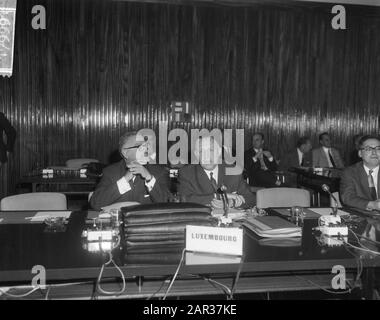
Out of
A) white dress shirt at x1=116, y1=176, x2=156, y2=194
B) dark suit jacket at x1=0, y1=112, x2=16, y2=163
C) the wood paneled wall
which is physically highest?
the wood paneled wall

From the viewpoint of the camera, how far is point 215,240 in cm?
182

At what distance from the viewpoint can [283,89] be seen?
832 centimetres

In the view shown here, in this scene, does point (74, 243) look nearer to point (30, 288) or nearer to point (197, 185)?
point (30, 288)

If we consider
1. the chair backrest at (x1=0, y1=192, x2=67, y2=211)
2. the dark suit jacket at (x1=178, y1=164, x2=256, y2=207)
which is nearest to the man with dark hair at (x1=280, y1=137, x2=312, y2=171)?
the dark suit jacket at (x1=178, y1=164, x2=256, y2=207)

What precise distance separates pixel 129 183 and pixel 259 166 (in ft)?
13.0

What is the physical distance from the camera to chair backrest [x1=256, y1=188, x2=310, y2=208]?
337 centimetres

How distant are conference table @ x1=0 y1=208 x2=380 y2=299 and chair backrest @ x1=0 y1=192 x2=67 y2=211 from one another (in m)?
0.36

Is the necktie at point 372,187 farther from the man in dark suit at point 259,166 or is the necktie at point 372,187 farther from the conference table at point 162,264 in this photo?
the man in dark suit at point 259,166

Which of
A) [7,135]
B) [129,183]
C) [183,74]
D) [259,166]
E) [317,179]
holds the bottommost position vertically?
[317,179]

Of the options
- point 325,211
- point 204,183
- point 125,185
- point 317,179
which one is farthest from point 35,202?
point 317,179

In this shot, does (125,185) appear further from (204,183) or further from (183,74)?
(183,74)

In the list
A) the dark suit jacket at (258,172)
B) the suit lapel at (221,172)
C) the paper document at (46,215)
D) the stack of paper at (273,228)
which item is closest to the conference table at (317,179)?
the dark suit jacket at (258,172)

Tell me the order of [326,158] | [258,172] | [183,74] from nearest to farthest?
[258,172]
[326,158]
[183,74]

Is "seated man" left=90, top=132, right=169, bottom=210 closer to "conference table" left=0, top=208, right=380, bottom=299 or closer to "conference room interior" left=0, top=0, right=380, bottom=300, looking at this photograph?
"conference table" left=0, top=208, right=380, bottom=299
